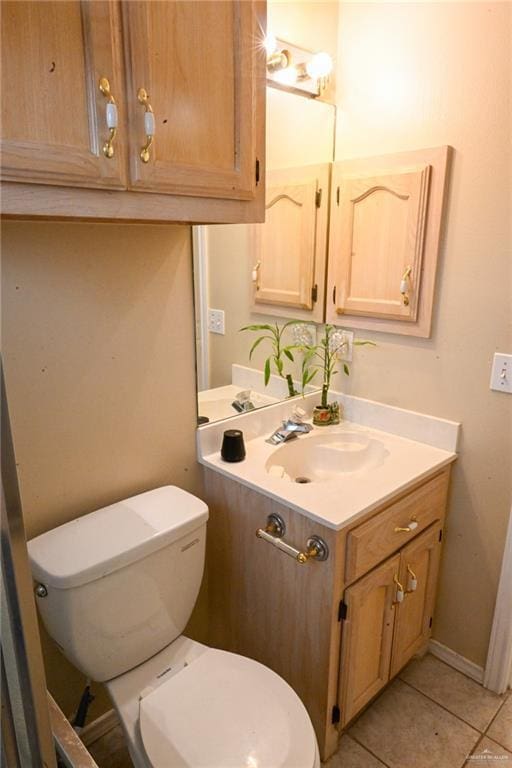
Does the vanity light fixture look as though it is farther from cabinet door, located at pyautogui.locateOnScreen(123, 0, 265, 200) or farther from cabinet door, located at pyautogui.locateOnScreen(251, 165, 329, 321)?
cabinet door, located at pyautogui.locateOnScreen(123, 0, 265, 200)

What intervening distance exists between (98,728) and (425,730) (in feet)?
3.32

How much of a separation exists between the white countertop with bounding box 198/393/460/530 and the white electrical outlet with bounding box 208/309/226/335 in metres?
0.30

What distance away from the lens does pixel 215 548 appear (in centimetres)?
Result: 160

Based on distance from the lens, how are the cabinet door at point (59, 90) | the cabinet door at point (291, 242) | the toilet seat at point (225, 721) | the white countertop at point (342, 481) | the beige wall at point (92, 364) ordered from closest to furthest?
the cabinet door at point (59, 90) → the toilet seat at point (225, 721) → the beige wall at point (92, 364) → the white countertop at point (342, 481) → the cabinet door at point (291, 242)

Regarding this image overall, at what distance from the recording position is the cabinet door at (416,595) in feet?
5.00

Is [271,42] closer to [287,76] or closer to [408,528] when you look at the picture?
[287,76]

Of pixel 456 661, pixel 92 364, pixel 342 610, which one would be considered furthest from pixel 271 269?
pixel 456 661

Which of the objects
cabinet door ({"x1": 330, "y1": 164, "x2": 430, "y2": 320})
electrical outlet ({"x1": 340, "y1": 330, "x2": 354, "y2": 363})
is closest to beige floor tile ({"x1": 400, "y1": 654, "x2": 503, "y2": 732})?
electrical outlet ({"x1": 340, "y1": 330, "x2": 354, "y2": 363})

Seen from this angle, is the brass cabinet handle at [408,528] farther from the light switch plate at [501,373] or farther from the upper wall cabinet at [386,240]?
the upper wall cabinet at [386,240]

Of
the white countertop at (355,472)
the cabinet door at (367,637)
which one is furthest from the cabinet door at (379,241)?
the cabinet door at (367,637)

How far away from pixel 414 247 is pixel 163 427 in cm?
99

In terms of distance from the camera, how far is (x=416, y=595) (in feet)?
5.33

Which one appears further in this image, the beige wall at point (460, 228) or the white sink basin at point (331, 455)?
the white sink basin at point (331, 455)

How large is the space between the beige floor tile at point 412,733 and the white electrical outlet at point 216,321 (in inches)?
52.7
